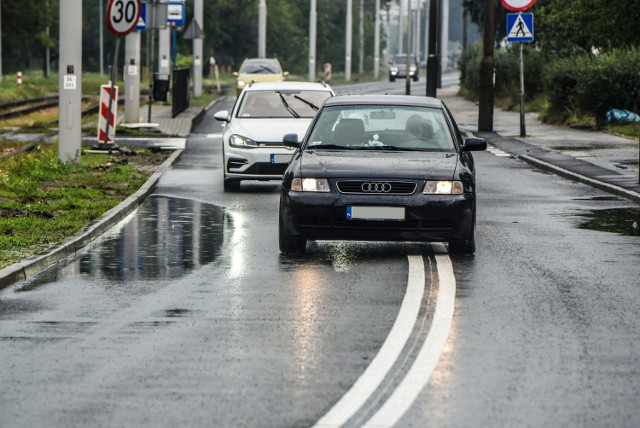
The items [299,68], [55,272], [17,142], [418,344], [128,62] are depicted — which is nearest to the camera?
[418,344]

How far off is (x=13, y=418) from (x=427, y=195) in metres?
6.35

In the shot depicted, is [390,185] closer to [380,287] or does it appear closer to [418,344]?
[380,287]

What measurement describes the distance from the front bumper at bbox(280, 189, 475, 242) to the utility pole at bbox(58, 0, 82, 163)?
10358 mm

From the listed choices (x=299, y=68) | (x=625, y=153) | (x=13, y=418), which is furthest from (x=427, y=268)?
(x=299, y=68)

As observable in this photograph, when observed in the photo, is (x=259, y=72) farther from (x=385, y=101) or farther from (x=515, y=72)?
(x=385, y=101)

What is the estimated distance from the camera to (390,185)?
497 inches

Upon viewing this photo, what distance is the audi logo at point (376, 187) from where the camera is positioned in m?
12.6

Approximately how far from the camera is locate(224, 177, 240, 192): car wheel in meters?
20.2

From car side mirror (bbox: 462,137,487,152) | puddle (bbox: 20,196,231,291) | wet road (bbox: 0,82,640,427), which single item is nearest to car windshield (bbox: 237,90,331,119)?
puddle (bbox: 20,196,231,291)

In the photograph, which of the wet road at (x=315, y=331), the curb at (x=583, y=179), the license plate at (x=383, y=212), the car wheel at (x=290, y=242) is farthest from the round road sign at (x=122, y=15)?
the license plate at (x=383, y=212)

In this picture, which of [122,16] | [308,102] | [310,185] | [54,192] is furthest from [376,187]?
[122,16]

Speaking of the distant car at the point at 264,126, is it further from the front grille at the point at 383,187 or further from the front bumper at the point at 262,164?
the front grille at the point at 383,187

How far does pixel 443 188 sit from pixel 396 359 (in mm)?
4613

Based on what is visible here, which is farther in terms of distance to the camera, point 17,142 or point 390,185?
point 17,142
